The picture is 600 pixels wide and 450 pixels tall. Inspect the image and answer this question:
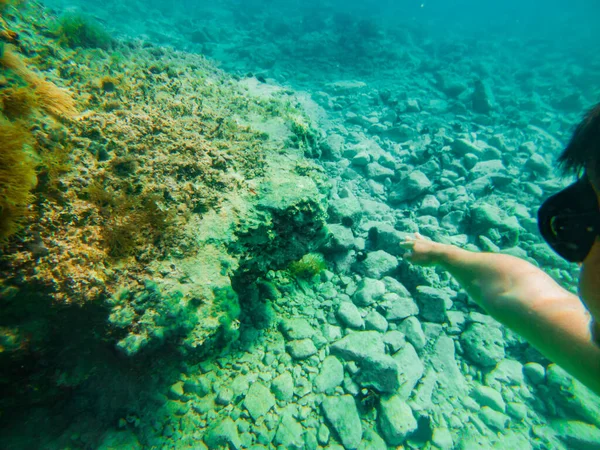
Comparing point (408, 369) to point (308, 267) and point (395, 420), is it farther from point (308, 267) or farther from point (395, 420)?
point (308, 267)

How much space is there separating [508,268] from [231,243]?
106 inches

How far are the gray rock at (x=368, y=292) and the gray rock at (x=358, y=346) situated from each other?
468 mm

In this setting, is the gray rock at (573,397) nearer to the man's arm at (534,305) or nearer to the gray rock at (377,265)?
the man's arm at (534,305)

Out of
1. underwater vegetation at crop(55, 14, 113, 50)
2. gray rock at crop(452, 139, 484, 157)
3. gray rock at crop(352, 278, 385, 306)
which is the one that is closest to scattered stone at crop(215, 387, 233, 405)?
gray rock at crop(352, 278, 385, 306)

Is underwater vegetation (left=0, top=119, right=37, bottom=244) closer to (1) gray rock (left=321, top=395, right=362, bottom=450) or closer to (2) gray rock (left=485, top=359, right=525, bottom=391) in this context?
(1) gray rock (left=321, top=395, right=362, bottom=450)

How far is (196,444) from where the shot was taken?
7.02 ft

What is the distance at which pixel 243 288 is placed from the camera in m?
2.79

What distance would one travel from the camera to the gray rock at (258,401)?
2.38 meters

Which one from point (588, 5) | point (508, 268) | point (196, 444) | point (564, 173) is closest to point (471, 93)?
point (508, 268)

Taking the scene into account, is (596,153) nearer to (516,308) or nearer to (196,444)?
(516,308)

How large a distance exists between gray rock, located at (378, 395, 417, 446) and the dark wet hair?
8.47ft

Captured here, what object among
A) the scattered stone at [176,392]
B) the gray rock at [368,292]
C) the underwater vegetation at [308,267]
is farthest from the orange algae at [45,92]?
the gray rock at [368,292]

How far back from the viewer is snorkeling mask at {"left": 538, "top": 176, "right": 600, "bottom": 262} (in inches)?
46.5

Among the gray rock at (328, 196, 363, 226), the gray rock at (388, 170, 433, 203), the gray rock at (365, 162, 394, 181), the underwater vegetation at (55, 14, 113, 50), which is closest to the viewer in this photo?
the gray rock at (328, 196, 363, 226)
